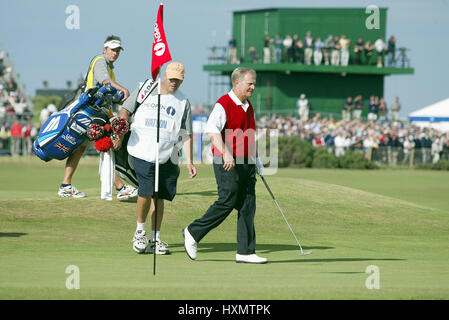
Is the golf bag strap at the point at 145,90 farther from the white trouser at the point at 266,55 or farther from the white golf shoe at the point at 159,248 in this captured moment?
the white trouser at the point at 266,55

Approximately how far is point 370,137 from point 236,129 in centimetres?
3466

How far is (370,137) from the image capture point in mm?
44469

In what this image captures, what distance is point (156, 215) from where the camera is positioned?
10875 mm

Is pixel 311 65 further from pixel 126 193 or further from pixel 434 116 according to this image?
pixel 126 193

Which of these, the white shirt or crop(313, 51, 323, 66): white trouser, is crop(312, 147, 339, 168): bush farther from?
the white shirt

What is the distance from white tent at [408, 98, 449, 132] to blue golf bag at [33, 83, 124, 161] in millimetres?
40369

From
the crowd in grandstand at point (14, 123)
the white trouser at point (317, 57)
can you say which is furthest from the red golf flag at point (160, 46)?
the white trouser at point (317, 57)

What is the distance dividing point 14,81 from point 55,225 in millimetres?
44275

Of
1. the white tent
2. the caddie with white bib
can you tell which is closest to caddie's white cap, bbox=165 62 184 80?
the caddie with white bib

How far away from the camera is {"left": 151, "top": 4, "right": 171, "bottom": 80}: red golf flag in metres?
10.4

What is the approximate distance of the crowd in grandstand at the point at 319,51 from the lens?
60.2 meters

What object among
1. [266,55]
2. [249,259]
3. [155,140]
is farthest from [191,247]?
[266,55]
